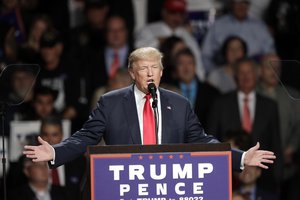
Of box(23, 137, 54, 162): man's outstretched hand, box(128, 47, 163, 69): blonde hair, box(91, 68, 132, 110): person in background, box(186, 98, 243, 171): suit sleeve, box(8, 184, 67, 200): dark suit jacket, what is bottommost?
box(8, 184, 67, 200): dark suit jacket

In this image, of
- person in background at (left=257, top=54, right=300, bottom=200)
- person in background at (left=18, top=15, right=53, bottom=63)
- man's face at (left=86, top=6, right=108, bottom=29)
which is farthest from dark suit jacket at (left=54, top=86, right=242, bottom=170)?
man's face at (left=86, top=6, right=108, bottom=29)

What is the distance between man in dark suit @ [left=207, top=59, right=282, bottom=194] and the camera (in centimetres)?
811

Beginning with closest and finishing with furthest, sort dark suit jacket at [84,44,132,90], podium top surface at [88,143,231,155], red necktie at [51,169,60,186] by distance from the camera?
podium top surface at [88,143,231,155] < red necktie at [51,169,60,186] < dark suit jacket at [84,44,132,90]

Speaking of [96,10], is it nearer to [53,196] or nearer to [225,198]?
[53,196]

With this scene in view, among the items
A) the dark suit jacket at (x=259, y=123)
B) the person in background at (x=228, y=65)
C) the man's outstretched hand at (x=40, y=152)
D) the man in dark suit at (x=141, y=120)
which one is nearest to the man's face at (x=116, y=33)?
the person in background at (x=228, y=65)

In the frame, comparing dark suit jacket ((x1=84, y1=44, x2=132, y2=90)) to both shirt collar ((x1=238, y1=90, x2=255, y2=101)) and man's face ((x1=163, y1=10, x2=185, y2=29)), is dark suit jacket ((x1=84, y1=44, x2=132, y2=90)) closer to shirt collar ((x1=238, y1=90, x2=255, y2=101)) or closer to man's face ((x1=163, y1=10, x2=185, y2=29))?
man's face ((x1=163, y1=10, x2=185, y2=29))

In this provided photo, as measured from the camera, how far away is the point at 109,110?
5.21 meters

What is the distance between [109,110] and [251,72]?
3.45 metres

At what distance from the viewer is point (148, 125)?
5.17 metres

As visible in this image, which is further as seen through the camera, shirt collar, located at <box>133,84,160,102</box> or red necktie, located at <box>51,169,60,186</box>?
red necktie, located at <box>51,169,60,186</box>

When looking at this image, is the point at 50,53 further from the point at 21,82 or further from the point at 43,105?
the point at 21,82

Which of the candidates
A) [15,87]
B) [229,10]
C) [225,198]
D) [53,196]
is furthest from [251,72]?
[225,198]

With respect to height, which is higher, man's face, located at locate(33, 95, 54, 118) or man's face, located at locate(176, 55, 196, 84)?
man's face, located at locate(176, 55, 196, 84)

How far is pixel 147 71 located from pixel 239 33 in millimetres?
4590
